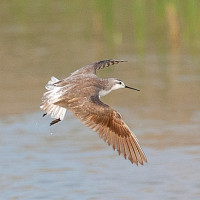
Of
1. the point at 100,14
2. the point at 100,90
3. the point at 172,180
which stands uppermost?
the point at 100,14

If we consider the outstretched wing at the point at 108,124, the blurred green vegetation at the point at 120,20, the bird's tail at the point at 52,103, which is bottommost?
the outstretched wing at the point at 108,124

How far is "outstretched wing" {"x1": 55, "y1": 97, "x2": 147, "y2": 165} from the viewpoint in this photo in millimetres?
Result: 8094

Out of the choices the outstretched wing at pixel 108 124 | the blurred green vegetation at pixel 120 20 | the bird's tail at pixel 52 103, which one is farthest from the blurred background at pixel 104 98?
the outstretched wing at pixel 108 124

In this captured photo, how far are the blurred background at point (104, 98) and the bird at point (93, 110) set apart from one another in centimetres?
106

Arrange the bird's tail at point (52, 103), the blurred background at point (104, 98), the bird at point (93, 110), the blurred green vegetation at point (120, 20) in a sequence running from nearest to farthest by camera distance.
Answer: the bird at point (93, 110), the bird's tail at point (52, 103), the blurred background at point (104, 98), the blurred green vegetation at point (120, 20)

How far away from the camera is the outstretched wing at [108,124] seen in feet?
26.6

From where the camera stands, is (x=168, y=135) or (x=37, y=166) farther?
(x=168, y=135)

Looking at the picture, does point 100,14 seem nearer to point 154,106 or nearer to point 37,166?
point 154,106

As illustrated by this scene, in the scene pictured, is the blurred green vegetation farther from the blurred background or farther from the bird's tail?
the bird's tail

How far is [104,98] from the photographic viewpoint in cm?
1242

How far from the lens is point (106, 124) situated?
819cm

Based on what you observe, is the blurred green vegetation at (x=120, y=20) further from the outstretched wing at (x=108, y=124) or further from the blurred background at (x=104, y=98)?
the outstretched wing at (x=108, y=124)

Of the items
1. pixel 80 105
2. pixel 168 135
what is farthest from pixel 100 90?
pixel 168 135

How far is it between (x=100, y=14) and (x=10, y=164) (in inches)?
292
